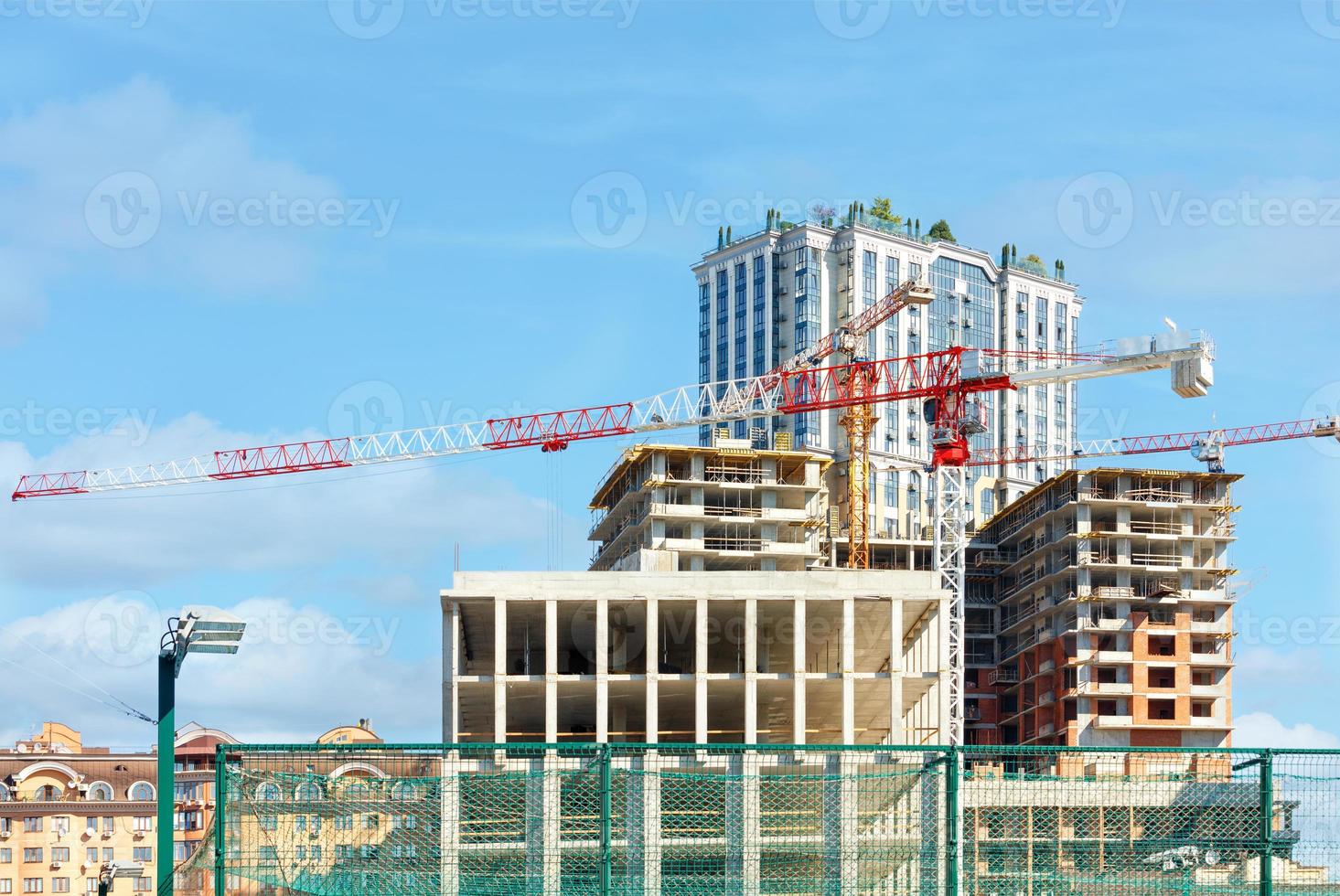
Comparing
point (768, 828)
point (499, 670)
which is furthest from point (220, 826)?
point (499, 670)

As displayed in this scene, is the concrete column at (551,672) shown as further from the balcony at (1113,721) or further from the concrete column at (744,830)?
the balcony at (1113,721)

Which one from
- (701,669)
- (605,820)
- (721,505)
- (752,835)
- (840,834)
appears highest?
(721,505)

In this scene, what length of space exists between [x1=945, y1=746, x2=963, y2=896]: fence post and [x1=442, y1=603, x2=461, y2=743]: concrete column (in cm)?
4409

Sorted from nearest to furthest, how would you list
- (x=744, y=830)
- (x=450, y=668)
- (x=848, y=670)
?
(x=744, y=830)
(x=450, y=668)
(x=848, y=670)

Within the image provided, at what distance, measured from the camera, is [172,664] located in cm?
2242

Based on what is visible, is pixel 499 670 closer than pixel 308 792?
No

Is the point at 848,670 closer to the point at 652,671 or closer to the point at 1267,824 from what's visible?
the point at 652,671

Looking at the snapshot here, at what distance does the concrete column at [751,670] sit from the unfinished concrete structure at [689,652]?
75 mm

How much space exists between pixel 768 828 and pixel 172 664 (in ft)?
26.9

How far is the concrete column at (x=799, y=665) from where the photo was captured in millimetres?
65250

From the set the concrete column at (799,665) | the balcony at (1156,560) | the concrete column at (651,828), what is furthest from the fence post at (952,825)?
the balcony at (1156,560)

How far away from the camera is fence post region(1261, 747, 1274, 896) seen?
22047 mm

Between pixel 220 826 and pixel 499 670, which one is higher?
pixel 499 670

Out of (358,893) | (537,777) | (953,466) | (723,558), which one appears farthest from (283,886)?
(723,558)
